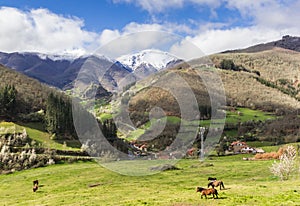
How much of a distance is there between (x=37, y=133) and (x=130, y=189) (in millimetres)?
65256

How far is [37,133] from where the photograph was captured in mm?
101500

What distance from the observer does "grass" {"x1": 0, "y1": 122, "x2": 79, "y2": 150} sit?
305 ft

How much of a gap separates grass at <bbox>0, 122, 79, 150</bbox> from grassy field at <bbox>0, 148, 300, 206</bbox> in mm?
15093

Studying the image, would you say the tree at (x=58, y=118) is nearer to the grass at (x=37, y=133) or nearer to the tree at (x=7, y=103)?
the grass at (x=37, y=133)

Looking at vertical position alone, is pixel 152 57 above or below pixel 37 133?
above

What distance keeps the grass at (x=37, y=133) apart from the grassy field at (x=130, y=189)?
15.1 m

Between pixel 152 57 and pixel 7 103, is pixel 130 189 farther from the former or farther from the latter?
pixel 7 103

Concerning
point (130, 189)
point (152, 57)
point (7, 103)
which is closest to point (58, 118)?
point (7, 103)

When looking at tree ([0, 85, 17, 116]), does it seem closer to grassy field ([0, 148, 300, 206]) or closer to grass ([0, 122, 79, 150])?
grass ([0, 122, 79, 150])

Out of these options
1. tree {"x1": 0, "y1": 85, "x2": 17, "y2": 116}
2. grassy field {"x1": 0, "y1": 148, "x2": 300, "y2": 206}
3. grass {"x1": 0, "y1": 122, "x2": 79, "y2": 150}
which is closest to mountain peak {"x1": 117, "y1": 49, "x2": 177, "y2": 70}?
grassy field {"x1": 0, "y1": 148, "x2": 300, "y2": 206}

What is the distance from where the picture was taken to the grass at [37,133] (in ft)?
305

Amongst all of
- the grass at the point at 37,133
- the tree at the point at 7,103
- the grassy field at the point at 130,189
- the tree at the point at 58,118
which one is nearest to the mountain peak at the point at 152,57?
the grassy field at the point at 130,189

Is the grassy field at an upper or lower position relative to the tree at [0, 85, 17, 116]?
lower

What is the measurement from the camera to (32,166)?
77625 millimetres
